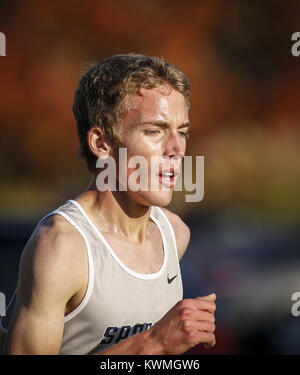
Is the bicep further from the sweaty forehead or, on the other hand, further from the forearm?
the sweaty forehead

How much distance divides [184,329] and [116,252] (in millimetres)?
350

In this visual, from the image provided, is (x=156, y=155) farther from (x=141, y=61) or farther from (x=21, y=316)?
(x=21, y=316)

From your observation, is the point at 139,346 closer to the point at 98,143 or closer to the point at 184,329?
the point at 184,329

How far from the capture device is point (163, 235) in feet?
5.75

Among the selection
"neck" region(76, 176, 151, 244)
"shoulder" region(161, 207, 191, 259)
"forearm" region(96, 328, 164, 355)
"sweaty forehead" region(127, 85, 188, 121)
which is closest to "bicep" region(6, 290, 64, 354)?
"forearm" region(96, 328, 164, 355)

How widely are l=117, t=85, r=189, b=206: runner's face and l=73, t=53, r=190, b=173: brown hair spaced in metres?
0.03

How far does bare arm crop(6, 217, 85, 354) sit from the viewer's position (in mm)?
1238

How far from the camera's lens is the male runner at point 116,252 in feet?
4.14

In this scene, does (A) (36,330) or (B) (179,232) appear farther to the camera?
(B) (179,232)

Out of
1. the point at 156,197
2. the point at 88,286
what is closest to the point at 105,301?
the point at 88,286

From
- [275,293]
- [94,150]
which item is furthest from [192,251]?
[94,150]

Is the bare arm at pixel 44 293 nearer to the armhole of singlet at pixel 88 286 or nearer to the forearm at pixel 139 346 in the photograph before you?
the armhole of singlet at pixel 88 286

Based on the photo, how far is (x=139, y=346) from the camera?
4.25 ft

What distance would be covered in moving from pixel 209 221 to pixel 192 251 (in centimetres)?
41
